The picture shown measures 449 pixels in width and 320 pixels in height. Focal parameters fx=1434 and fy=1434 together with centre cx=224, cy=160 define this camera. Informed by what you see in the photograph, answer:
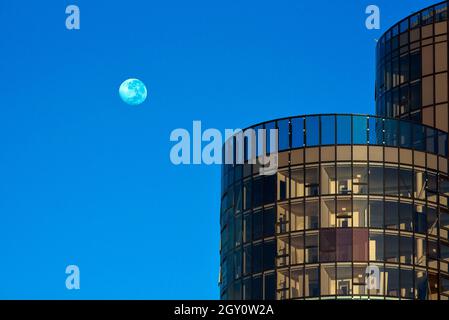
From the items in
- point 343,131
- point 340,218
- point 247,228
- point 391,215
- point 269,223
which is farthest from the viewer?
point 247,228

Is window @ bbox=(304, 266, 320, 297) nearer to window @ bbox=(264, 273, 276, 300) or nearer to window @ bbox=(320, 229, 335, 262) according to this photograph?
window @ bbox=(320, 229, 335, 262)

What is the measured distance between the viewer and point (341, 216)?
10994cm

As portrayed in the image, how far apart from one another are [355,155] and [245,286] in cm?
1329

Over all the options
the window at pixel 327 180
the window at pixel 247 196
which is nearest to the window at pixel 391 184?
the window at pixel 327 180

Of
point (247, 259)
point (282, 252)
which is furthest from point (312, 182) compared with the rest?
point (247, 259)

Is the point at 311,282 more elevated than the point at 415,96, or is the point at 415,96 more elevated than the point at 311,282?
the point at 415,96

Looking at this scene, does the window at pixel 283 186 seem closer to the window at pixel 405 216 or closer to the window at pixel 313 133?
the window at pixel 313 133

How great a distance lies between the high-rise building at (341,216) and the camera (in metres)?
109

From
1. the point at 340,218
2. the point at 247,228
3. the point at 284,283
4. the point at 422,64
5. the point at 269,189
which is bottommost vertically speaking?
the point at 284,283

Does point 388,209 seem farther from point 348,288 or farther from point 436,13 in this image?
point 436,13

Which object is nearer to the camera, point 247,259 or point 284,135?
point 284,135

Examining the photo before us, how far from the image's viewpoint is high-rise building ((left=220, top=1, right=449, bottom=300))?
10862cm

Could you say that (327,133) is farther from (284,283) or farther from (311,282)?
(284,283)

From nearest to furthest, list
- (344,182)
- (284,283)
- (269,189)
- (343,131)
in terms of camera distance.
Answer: (284,283) → (344,182) → (343,131) → (269,189)
